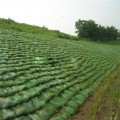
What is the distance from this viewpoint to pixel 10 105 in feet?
20.9

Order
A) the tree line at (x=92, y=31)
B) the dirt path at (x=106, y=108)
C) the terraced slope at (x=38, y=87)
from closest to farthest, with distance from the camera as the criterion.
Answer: the terraced slope at (x=38, y=87) → the dirt path at (x=106, y=108) → the tree line at (x=92, y=31)

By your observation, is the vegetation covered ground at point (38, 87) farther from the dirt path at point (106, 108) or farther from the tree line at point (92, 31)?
the tree line at point (92, 31)

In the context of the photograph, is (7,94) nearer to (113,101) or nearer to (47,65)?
(113,101)

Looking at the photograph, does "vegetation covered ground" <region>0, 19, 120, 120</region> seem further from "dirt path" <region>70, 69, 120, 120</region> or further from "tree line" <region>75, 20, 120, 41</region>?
"tree line" <region>75, 20, 120, 41</region>

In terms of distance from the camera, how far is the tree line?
68.3 metres

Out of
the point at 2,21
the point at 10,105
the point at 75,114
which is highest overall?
the point at 2,21

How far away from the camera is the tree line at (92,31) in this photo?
224 feet

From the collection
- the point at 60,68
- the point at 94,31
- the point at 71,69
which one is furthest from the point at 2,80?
the point at 94,31

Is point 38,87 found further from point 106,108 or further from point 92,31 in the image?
point 92,31

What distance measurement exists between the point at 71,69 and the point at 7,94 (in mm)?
6137

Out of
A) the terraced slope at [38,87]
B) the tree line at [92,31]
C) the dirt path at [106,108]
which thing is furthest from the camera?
the tree line at [92,31]

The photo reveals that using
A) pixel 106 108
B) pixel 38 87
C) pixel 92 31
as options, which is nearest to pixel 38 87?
pixel 38 87

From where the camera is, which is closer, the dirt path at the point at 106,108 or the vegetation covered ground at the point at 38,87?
the vegetation covered ground at the point at 38,87

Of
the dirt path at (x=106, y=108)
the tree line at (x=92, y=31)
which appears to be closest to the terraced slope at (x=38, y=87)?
the dirt path at (x=106, y=108)
